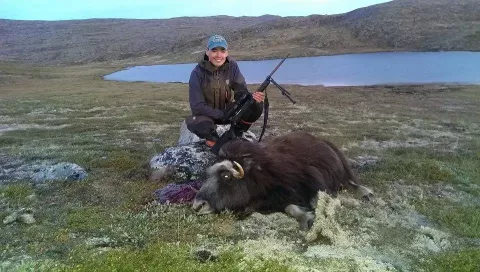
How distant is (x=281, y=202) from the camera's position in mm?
7238

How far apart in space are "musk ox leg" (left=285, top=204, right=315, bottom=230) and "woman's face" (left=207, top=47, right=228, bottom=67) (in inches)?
143

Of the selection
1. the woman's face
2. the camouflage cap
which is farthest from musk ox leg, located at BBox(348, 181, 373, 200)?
the camouflage cap

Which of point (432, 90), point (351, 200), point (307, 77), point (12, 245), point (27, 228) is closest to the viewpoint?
point (12, 245)

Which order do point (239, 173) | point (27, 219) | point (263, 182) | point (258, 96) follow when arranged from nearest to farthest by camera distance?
point (27, 219)
point (239, 173)
point (263, 182)
point (258, 96)

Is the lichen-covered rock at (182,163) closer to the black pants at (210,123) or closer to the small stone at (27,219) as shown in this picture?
the black pants at (210,123)

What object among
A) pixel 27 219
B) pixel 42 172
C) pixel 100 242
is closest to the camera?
pixel 100 242

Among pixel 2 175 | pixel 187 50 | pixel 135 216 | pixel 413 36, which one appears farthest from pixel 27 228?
pixel 187 50

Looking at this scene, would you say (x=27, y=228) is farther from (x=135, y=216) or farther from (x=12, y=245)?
(x=135, y=216)

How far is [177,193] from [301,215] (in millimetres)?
2211

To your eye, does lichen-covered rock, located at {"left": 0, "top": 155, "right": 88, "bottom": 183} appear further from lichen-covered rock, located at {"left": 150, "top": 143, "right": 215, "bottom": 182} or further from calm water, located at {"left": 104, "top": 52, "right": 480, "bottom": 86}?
calm water, located at {"left": 104, "top": 52, "right": 480, "bottom": 86}

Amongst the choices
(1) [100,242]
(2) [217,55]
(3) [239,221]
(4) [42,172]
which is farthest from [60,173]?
(3) [239,221]

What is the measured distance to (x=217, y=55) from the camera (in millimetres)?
9258

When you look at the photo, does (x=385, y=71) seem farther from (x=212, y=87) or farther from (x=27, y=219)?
(x=27, y=219)

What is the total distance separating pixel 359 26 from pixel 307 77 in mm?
41471
